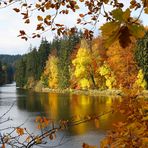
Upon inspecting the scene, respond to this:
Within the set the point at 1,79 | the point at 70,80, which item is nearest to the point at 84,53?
the point at 70,80

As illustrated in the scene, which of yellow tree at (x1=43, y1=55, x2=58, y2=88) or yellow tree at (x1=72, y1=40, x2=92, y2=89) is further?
yellow tree at (x1=43, y1=55, x2=58, y2=88)

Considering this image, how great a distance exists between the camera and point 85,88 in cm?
5928

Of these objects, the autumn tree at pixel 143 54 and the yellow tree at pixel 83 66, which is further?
the yellow tree at pixel 83 66

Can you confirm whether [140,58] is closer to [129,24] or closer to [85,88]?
[85,88]

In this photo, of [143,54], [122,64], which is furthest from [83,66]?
[143,54]

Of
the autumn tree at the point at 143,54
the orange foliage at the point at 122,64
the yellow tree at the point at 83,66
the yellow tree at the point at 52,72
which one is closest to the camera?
the autumn tree at the point at 143,54

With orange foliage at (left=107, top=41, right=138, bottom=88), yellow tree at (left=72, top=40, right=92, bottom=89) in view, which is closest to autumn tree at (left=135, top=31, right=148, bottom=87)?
orange foliage at (left=107, top=41, right=138, bottom=88)

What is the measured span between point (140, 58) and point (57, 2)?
43336 mm

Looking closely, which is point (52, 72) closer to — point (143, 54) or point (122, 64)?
point (122, 64)

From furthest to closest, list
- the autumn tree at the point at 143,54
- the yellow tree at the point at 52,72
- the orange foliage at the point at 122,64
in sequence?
the yellow tree at the point at 52,72
the orange foliage at the point at 122,64
the autumn tree at the point at 143,54

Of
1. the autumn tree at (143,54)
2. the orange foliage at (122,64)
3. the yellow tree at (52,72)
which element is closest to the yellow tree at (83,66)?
the orange foliage at (122,64)

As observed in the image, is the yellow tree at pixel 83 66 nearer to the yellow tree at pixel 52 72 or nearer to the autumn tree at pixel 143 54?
the autumn tree at pixel 143 54

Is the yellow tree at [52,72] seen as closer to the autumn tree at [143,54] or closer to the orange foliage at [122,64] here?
the orange foliage at [122,64]

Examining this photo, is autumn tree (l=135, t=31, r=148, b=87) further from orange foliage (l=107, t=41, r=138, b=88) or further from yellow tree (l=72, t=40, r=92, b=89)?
yellow tree (l=72, t=40, r=92, b=89)
